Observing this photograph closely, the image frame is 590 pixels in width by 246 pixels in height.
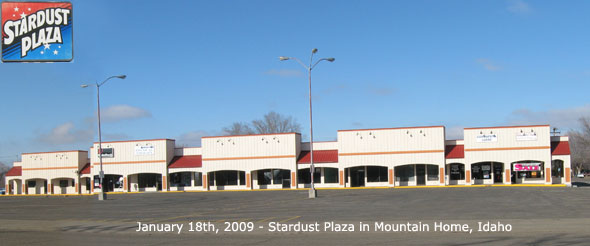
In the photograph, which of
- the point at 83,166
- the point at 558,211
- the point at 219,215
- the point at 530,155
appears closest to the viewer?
the point at 558,211

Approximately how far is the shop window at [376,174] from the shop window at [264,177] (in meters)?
10.3

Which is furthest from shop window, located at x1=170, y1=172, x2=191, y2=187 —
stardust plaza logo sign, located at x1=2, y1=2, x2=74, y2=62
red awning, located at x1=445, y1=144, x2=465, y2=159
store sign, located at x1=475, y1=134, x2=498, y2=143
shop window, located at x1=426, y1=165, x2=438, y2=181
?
stardust plaza logo sign, located at x1=2, y1=2, x2=74, y2=62

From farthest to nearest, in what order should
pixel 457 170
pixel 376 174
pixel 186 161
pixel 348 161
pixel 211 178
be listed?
pixel 186 161, pixel 211 178, pixel 376 174, pixel 348 161, pixel 457 170

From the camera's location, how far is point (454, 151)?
5366 centimetres

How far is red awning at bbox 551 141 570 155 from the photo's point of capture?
51.2 metres

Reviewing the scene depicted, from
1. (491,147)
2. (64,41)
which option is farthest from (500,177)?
(64,41)

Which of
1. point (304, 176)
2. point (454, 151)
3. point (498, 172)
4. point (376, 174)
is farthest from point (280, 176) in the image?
point (498, 172)

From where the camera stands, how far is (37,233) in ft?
55.0

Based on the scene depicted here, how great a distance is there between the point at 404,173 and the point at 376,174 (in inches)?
109

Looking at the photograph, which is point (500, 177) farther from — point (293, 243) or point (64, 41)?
point (64, 41)

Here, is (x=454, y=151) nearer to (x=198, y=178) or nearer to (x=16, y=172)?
(x=198, y=178)

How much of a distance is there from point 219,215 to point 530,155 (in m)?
38.2

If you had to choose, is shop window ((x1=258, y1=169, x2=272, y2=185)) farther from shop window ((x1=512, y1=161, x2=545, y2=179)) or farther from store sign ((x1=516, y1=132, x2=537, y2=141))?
store sign ((x1=516, y1=132, x2=537, y2=141))

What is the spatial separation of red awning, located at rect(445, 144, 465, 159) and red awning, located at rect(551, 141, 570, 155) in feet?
26.7
